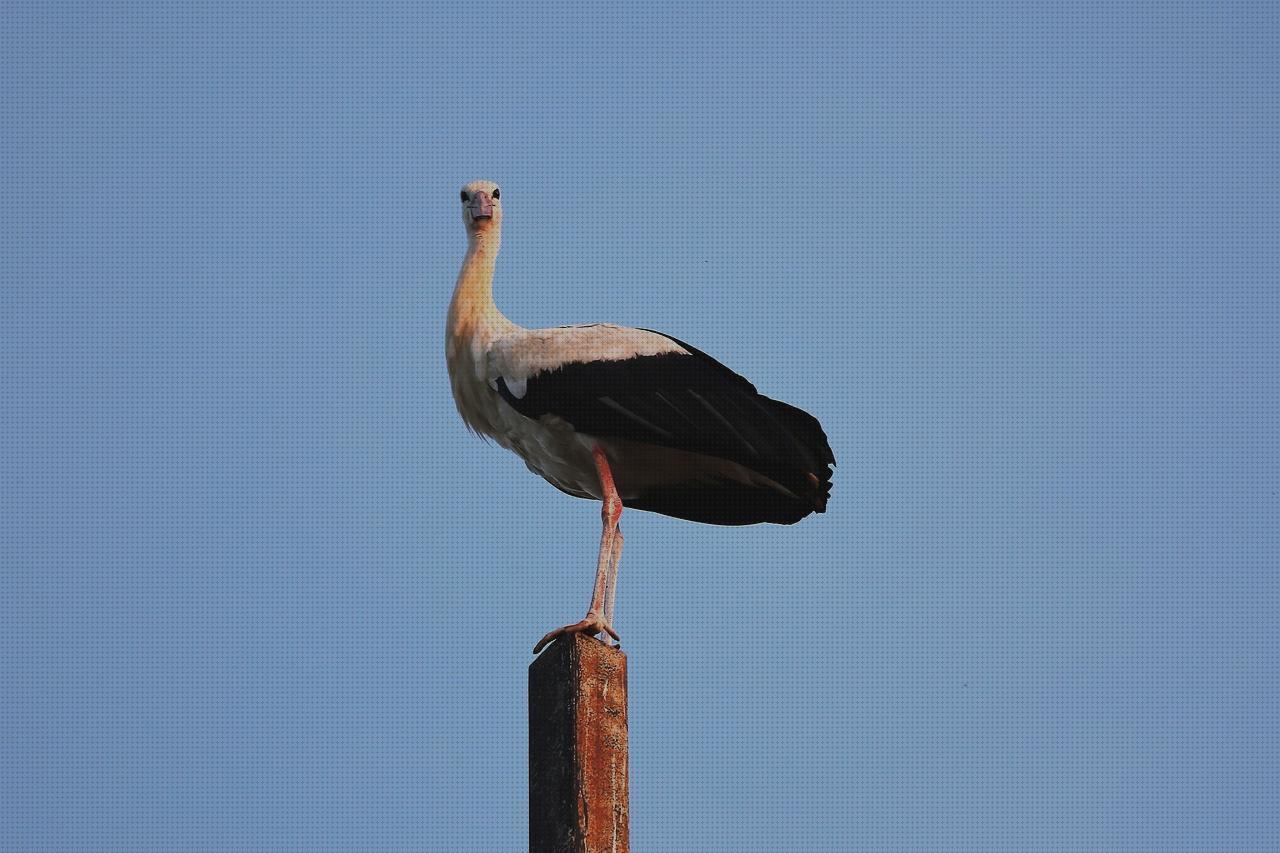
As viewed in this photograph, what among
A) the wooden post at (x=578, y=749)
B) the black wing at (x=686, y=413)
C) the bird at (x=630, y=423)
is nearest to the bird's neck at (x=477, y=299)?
the bird at (x=630, y=423)

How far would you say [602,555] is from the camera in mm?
9133

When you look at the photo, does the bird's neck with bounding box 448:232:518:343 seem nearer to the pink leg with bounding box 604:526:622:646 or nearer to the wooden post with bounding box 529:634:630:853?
the pink leg with bounding box 604:526:622:646

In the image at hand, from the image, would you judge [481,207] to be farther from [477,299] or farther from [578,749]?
[578,749]

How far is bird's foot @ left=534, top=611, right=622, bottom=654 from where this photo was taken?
8.04 meters

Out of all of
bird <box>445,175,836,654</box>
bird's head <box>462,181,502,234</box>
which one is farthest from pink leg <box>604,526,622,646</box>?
bird's head <box>462,181,502,234</box>

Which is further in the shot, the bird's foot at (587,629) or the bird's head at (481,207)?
the bird's head at (481,207)

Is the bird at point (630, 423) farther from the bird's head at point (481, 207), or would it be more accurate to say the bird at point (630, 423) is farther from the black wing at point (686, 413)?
the bird's head at point (481, 207)

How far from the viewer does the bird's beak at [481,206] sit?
1054cm

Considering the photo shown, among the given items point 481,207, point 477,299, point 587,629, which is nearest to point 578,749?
point 587,629

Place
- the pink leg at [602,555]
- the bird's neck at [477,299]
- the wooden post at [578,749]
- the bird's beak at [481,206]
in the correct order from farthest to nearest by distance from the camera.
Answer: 1. the bird's beak at [481,206]
2. the bird's neck at [477,299]
3. the pink leg at [602,555]
4. the wooden post at [578,749]

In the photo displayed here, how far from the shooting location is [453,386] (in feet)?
33.0

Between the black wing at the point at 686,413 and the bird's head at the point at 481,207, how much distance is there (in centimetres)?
133

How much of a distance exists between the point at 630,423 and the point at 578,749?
332 centimetres

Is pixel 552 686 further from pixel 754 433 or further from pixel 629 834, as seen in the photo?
pixel 754 433
